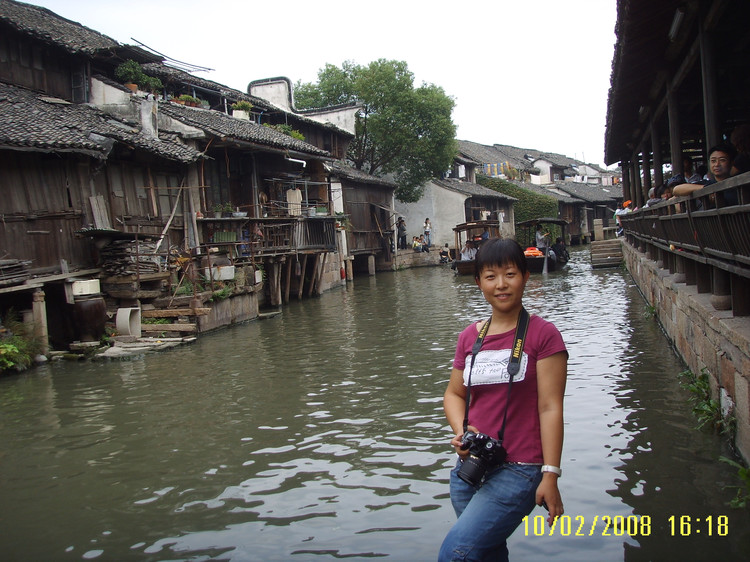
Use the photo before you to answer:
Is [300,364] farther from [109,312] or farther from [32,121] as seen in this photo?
[32,121]

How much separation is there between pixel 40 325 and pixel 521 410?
11231mm

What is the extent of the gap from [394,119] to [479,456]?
34505 millimetres

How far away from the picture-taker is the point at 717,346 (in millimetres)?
5410

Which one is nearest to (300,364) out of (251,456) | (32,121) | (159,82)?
(251,456)

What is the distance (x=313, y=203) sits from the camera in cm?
2553

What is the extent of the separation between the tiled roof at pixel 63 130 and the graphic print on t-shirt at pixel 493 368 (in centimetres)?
1150

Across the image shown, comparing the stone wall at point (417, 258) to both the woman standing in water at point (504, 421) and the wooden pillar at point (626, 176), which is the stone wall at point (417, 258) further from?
the woman standing in water at point (504, 421)

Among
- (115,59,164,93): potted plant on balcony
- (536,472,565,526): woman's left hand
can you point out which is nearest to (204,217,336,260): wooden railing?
(115,59,164,93): potted plant on balcony

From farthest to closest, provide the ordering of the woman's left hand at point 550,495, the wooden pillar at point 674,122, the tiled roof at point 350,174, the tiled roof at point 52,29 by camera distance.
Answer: the tiled roof at point 350,174
the tiled roof at point 52,29
the wooden pillar at point 674,122
the woman's left hand at point 550,495

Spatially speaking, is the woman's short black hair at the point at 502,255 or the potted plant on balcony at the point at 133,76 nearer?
the woman's short black hair at the point at 502,255

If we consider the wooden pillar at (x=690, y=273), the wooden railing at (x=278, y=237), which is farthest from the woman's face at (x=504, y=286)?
the wooden railing at (x=278, y=237)

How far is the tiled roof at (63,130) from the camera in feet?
41.1
